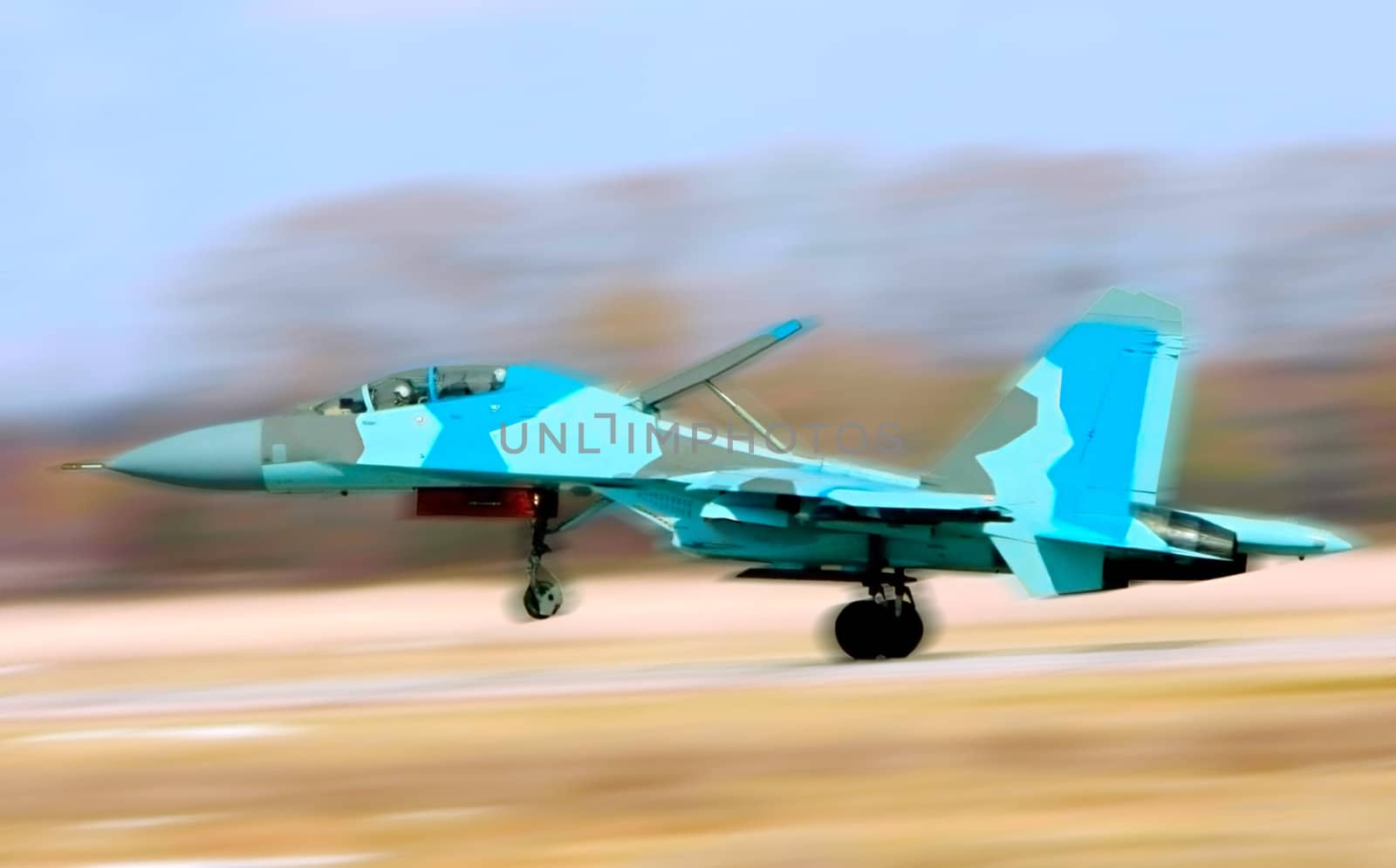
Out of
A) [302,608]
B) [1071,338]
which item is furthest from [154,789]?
[302,608]

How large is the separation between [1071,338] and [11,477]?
107 feet

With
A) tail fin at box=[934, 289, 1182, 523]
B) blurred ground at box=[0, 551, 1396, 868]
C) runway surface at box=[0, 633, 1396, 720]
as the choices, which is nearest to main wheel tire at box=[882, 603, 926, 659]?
runway surface at box=[0, 633, 1396, 720]

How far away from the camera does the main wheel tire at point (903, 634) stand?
1938cm

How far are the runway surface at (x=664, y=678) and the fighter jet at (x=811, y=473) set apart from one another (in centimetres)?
88

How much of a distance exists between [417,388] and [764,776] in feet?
28.7

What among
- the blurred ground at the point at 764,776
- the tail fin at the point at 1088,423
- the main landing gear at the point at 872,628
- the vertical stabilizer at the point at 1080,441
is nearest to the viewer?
the blurred ground at the point at 764,776

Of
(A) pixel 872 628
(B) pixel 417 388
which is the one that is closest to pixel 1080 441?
(A) pixel 872 628

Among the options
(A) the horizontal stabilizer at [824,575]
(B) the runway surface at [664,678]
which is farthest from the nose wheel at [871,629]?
(B) the runway surface at [664,678]

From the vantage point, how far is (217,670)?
23188 mm

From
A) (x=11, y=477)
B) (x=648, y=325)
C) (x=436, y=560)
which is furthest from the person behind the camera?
(x=648, y=325)

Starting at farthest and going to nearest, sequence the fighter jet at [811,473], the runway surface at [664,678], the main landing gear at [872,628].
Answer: the main landing gear at [872,628], the fighter jet at [811,473], the runway surface at [664,678]

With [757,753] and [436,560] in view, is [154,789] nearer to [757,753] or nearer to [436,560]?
[757,753]

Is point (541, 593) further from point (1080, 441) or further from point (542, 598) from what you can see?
point (1080, 441)

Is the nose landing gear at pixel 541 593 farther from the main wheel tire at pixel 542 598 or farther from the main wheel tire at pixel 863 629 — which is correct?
the main wheel tire at pixel 863 629
